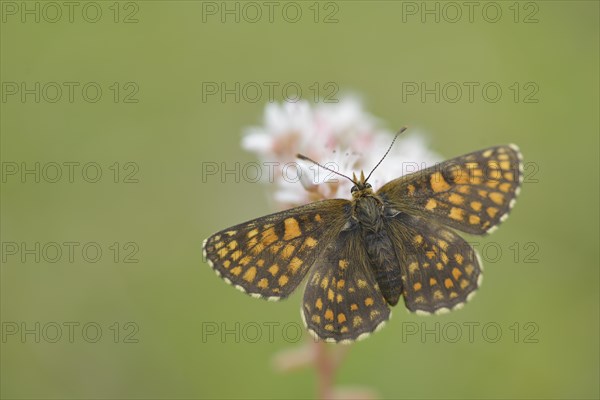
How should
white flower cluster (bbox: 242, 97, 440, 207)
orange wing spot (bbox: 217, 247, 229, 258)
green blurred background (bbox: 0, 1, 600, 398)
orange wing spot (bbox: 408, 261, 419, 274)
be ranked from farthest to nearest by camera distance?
green blurred background (bbox: 0, 1, 600, 398) < white flower cluster (bbox: 242, 97, 440, 207) < orange wing spot (bbox: 408, 261, 419, 274) < orange wing spot (bbox: 217, 247, 229, 258)

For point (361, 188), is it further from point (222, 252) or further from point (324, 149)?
point (222, 252)

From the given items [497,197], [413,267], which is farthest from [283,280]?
[497,197]

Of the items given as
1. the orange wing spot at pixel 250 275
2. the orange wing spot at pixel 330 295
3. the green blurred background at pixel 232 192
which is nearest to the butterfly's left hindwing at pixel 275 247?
the orange wing spot at pixel 250 275

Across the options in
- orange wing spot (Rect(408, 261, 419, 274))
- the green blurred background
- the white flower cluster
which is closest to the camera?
orange wing spot (Rect(408, 261, 419, 274))

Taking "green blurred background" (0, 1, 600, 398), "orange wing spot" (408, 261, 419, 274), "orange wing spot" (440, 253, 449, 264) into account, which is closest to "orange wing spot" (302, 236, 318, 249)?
"orange wing spot" (408, 261, 419, 274)

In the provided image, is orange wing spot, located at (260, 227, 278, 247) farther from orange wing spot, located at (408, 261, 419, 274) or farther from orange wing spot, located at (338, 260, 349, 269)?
orange wing spot, located at (408, 261, 419, 274)

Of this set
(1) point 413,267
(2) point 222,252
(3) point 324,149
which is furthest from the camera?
(3) point 324,149

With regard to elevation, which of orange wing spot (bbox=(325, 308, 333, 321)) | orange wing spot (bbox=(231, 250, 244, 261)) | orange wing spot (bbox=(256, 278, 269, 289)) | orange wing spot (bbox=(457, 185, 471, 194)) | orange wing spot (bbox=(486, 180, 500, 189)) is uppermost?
orange wing spot (bbox=(486, 180, 500, 189))

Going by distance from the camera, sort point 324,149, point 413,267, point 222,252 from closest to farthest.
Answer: point 222,252, point 413,267, point 324,149

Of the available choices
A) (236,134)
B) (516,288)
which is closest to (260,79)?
(236,134)
